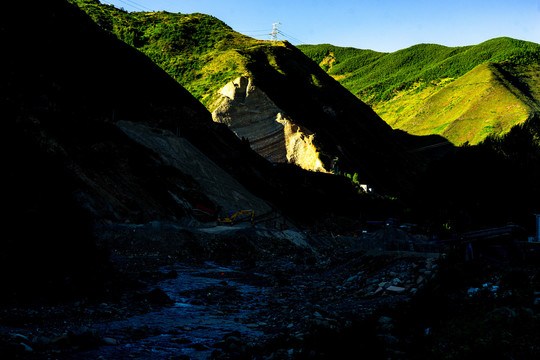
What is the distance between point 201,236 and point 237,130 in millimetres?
44394

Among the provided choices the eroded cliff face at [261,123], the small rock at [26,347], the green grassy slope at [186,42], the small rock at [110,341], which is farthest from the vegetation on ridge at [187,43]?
the small rock at [26,347]

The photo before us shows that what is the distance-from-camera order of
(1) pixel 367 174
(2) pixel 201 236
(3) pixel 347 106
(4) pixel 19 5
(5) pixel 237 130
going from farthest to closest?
1. (3) pixel 347 106
2. (1) pixel 367 174
3. (5) pixel 237 130
4. (4) pixel 19 5
5. (2) pixel 201 236

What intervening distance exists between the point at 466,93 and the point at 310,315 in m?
141

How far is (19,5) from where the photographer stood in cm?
4538

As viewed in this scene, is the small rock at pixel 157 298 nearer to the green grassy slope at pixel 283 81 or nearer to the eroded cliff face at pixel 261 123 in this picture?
the green grassy slope at pixel 283 81

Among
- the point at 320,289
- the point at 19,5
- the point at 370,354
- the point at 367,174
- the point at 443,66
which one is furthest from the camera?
the point at 443,66

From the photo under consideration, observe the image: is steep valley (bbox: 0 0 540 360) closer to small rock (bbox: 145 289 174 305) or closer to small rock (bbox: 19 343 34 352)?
small rock (bbox: 19 343 34 352)

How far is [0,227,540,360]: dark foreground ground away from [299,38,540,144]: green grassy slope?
3747 inches

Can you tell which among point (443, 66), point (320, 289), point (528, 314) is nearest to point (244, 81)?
point (320, 289)

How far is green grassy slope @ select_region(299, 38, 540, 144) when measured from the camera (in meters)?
116

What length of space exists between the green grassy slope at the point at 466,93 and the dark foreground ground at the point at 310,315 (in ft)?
312

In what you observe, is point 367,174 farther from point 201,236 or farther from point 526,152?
point 201,236

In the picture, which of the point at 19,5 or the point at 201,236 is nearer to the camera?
the point at 201,236

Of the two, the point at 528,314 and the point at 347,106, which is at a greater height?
the point at 347,106
